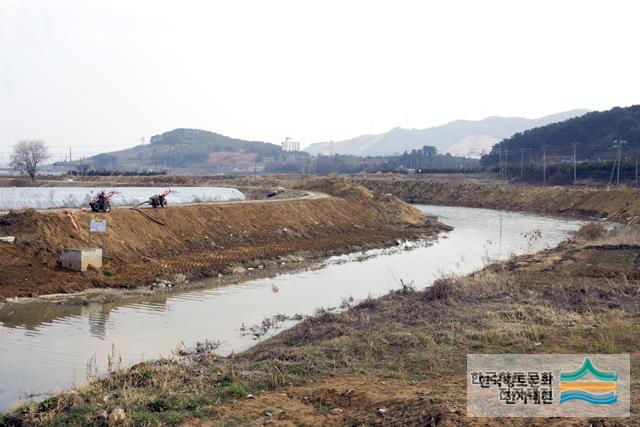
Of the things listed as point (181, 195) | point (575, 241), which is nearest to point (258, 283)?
point (575, 241)

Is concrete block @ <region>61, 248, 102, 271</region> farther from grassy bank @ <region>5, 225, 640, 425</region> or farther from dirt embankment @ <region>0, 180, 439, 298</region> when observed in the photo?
grassy bank @ <region>5, 225, 640, 425</region>

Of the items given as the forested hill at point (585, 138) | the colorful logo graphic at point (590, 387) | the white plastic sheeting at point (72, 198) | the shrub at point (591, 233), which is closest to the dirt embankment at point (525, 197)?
the shrub at point (591, 233)

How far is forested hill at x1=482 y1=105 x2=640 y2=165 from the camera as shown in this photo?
108938 mm

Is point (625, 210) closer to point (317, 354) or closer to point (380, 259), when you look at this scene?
point (380, 259)

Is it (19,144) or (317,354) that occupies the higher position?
(19,144)

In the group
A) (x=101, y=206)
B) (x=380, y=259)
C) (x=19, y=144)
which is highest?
(x=19, y=144)

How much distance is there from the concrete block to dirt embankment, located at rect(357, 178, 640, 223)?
121 feet

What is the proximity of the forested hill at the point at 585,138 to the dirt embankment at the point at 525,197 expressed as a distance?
37.2 m

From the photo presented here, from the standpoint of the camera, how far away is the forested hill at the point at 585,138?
109 meters

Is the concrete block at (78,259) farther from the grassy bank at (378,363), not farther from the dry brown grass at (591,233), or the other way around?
the dry brown grass at (591,233)

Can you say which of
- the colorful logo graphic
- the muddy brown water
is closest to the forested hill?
the muddy brown water

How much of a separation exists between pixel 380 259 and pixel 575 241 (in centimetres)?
1008

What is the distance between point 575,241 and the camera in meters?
33.0

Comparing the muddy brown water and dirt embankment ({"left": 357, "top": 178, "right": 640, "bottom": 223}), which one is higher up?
dirt embankment ({"left": 357, "top": 178, "right": 640, "bottom": 223})
